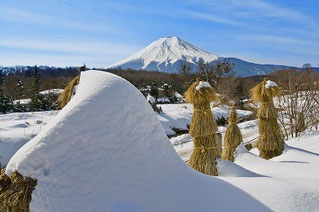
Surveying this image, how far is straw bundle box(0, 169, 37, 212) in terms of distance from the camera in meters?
1.58

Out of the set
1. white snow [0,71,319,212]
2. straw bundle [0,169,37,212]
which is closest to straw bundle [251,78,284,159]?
white snow [0,71,319,212]

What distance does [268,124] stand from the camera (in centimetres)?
727

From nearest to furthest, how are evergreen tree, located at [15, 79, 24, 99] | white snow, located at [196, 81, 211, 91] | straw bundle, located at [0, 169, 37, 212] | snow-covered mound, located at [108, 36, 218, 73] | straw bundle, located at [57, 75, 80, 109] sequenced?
straw bundle, located at [0, 169, 37, 212], straw bundle, located at [57, 75, 80, 109], white snow, located at [196, 81, 211, 91], evergreen tree, located at [15, 79, 24, 99], snow-covered mound, located at [108, 36, 218, 73]

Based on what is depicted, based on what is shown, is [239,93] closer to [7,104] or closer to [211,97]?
[7,104]

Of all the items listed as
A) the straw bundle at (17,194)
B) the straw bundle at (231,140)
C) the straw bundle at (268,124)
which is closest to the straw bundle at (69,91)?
the straw bundle at (17,194)

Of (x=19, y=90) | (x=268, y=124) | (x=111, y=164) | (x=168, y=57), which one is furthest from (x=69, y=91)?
(x=168, y=57)

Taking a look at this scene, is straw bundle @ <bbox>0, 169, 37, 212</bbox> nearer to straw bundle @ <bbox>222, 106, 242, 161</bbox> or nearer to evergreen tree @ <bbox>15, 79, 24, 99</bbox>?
straw bundle @ <bbox>222, 106, 242, 161</bbox>

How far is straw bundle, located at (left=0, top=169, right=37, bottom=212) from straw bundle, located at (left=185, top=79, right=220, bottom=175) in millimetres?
3911

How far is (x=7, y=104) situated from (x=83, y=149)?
80.3ft

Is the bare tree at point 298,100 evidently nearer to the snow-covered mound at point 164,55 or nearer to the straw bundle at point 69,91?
the straw bundle at point 69,91

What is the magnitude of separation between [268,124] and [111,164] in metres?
6.43

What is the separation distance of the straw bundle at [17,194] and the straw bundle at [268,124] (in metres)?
6.60

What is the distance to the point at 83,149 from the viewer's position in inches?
66.4

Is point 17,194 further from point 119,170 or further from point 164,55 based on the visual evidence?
point 164,55
